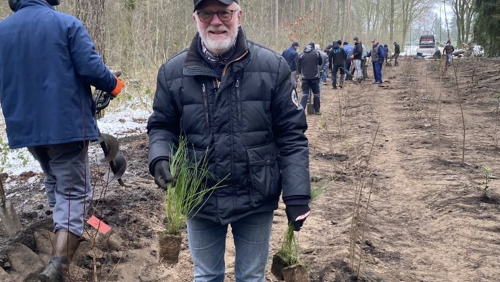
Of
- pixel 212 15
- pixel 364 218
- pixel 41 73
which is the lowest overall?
pixel 364 218

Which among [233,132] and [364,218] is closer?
[233,132]

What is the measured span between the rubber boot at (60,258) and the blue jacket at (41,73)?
61 cm

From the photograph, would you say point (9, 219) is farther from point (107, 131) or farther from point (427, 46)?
point (427, 46)

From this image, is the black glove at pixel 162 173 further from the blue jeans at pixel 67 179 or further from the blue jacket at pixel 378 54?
the blue jacket at pixel 378 54

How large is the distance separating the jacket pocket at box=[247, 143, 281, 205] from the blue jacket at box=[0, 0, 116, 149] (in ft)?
4.12

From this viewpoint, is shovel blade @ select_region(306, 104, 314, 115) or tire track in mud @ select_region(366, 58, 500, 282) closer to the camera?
tire track in mud @ select_region(366, 58, 500, 282)

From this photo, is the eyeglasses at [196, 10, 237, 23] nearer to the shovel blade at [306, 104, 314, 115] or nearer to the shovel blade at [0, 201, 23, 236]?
the shovel blade at [0, 201, 23, 236]

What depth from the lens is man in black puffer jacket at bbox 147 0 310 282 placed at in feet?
7.37

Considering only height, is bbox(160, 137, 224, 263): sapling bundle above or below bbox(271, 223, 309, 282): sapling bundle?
above

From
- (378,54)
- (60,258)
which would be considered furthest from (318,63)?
(60,258)

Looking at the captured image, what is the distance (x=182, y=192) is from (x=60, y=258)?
1128 mm

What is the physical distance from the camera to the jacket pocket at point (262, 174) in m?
2.26

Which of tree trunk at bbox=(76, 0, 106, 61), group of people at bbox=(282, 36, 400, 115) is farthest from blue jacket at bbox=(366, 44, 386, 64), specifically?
tree trunk at bbox=(76, 0, 106, 61)

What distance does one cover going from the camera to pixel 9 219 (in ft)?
12.0
